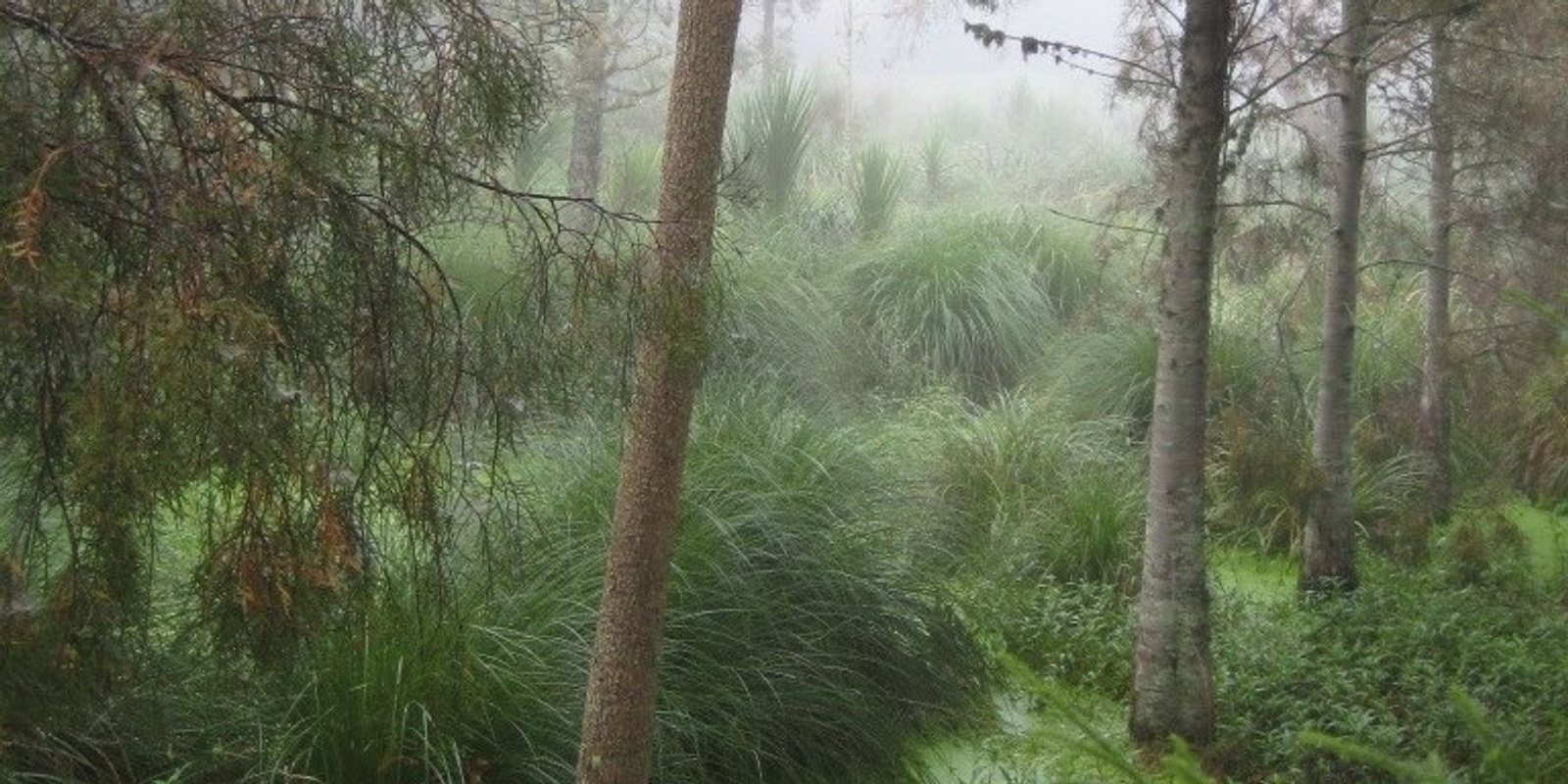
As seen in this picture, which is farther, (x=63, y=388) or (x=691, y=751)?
(x=691, y=751)

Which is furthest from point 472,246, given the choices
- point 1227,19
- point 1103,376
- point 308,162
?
point 308,162

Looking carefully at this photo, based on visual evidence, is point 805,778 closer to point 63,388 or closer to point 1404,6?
point 63,388

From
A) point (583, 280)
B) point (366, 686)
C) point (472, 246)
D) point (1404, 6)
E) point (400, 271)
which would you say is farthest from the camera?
point (472, 246)

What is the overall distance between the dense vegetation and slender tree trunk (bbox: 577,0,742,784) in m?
0.20

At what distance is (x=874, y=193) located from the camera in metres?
14.0

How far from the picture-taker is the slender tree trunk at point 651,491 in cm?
425

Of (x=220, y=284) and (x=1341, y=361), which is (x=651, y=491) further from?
(x=1341, y=361)

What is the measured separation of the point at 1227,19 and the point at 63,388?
4452mm

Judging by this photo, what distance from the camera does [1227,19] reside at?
577 centimetres

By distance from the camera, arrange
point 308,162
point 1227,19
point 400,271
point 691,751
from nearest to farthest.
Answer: point 308,162
point 400,271
point 691,751
point 1227,19

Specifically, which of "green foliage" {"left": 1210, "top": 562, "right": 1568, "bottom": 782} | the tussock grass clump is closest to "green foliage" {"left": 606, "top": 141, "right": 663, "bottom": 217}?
the tussock grass clump

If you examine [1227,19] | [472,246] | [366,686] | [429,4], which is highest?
[1227,19]

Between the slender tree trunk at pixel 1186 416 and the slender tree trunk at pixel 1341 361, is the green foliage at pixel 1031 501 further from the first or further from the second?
the slender tree trunk at pixel 1186 416

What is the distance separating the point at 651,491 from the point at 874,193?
32.6 feet
